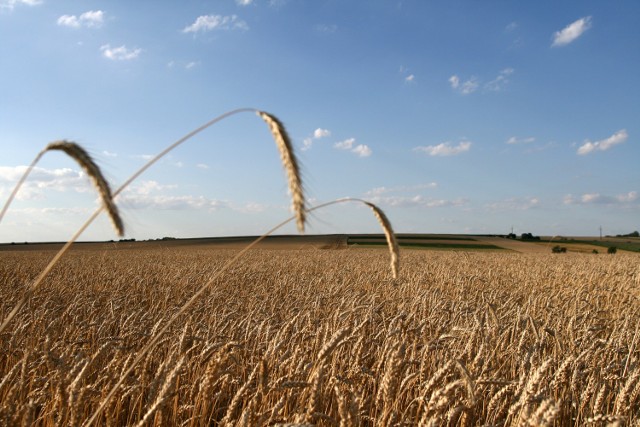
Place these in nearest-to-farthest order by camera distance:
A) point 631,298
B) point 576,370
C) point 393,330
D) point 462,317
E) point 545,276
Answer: point 576,370
point 393,330
point 462,317
point 631,298
point 545,276

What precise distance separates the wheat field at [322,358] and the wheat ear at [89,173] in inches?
34.0

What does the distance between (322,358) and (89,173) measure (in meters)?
1.69

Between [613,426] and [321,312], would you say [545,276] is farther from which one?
[613,426]

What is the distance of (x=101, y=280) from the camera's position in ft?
35.8

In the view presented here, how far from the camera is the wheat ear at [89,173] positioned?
2.04 meters

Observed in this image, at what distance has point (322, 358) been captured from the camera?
2.93m

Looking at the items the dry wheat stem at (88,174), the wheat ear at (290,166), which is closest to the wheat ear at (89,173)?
the dry wheat stem at (88,174)

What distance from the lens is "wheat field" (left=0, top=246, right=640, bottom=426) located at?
8.87ft

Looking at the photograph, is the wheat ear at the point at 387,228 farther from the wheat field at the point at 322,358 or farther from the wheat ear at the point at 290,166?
the wheat field at the point at 322,358

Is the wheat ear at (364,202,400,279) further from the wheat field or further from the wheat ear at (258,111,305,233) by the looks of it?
the wheat field

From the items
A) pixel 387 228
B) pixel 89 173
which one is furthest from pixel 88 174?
pixel 387 228

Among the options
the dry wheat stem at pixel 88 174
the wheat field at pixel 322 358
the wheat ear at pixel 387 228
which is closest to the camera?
the dry wheat stem at pixel 88 174

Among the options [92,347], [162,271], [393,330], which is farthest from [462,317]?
[162,271]

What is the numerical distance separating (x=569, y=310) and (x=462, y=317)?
5.76ft
